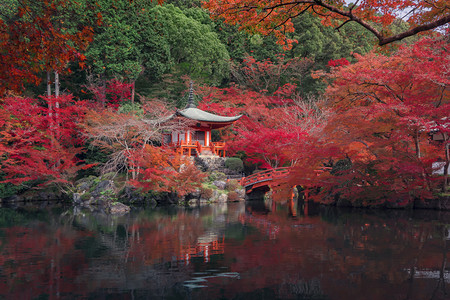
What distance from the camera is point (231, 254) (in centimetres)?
886

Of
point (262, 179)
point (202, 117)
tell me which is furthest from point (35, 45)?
point (202, 117)

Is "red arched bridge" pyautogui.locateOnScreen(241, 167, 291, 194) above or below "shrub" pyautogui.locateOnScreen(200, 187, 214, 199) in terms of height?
above

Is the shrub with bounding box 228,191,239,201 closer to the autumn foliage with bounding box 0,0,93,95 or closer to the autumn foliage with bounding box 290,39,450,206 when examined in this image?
the autumn foliage with bounding box 290,39,450,206

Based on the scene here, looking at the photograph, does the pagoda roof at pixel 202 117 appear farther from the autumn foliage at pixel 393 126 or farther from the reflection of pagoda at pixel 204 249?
the reflection of pagoda at pixel 204 249

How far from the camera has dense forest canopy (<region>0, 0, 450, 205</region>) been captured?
289 inches

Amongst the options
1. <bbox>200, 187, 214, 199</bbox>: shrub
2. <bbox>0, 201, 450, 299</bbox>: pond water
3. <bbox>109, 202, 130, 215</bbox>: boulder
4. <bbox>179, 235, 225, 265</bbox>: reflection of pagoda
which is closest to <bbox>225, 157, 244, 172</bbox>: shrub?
<bbox>200, 187, 214, 199</bbox>: shrub

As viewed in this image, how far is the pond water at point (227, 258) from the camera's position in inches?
249

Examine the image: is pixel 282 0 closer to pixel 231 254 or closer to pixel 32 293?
pixel 231 254

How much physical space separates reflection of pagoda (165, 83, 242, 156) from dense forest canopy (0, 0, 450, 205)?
1.45 meters

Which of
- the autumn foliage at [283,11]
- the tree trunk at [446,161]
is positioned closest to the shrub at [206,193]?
the tree trunk at [446,161]

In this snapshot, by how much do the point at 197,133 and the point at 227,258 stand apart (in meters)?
18.3

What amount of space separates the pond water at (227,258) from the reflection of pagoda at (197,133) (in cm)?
1045

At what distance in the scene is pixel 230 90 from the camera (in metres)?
30.9

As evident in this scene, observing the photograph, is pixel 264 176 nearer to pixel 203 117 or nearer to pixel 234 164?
pixel 234 164
